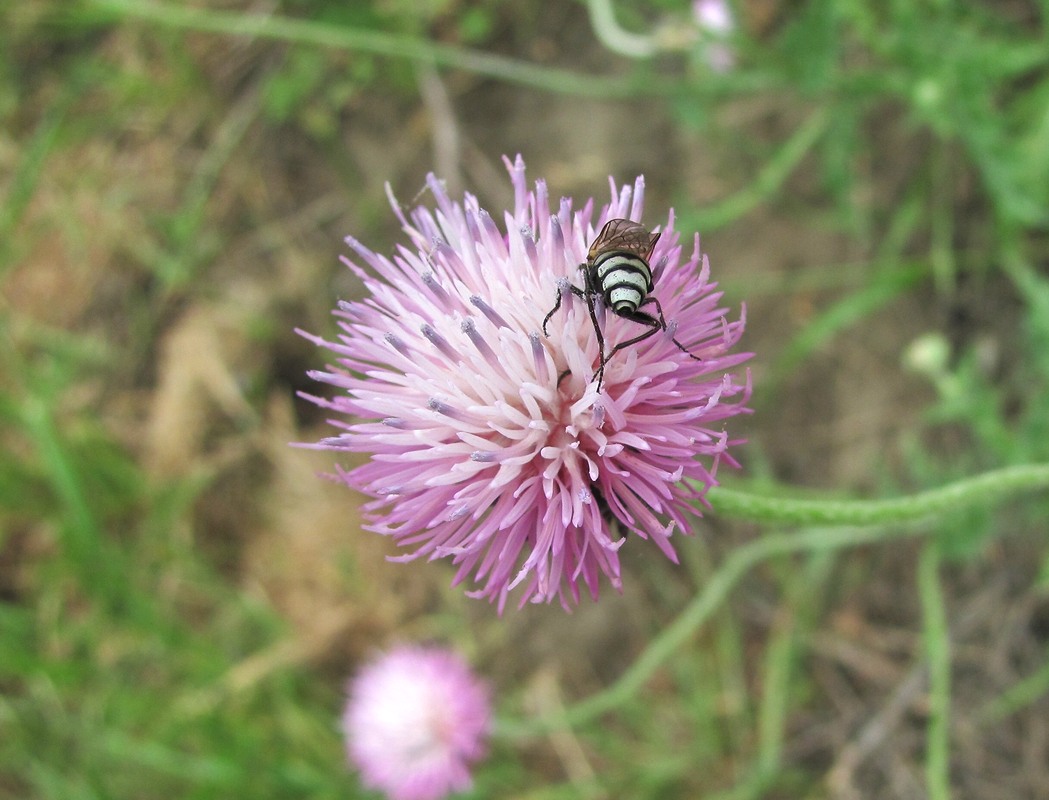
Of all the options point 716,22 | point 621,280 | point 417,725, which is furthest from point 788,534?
point 716,22

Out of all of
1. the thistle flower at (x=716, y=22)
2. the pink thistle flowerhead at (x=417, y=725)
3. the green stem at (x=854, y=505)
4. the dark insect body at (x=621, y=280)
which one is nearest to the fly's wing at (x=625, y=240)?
the dark insect body at (x=621, y=280)

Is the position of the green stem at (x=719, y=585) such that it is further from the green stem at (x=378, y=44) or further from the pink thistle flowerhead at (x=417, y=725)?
the green stem at (x=378, y=44)

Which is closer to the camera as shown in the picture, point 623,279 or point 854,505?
point 623,279

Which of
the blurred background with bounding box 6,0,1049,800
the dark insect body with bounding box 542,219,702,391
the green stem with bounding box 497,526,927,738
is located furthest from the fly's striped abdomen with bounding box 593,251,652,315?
the green stem with bounding box 497,526,927,738

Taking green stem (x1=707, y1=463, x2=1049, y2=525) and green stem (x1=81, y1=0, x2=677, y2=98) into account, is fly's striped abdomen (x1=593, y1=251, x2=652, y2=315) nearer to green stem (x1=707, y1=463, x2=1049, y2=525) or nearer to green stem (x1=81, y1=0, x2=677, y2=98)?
green stem (x1=707, y1=463, x2=1049, y2=525)

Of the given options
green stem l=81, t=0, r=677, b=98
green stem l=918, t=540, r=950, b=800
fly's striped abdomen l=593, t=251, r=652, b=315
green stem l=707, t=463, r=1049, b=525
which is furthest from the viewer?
green stem l=81, t=0, r=677, b=98

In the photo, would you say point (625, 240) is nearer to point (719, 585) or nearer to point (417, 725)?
point (719, 585)
